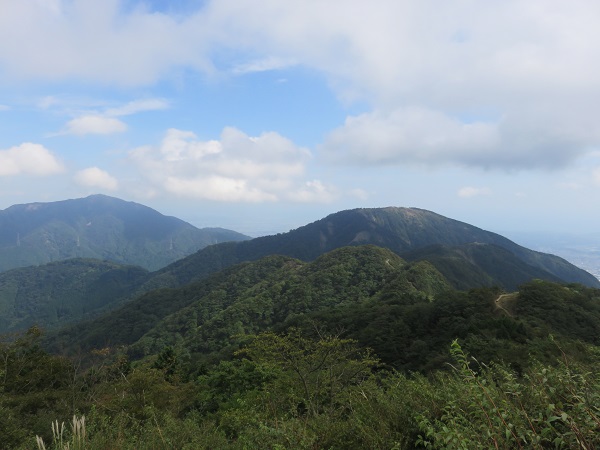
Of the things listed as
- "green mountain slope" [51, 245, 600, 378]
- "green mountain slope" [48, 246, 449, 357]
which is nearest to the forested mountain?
"green mountain slope" [51, 245, 600, 378]

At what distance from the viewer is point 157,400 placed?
19.7 metres

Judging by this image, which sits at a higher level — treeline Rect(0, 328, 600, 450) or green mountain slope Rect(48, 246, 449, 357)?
treeline Rect(0, 328, 600, 450)

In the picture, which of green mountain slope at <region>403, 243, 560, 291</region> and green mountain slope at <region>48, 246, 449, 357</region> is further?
green mountain slope at <region>403, 243, 560, 291</region>

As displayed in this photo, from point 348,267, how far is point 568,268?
155 m

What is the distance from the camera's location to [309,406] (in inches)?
381

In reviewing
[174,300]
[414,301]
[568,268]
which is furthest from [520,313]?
[568,268]

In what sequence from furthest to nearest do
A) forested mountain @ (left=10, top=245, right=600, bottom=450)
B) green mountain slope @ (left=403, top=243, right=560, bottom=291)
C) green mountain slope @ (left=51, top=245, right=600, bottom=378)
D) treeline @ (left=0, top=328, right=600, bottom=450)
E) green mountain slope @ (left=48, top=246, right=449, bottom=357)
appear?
1. green mountain slope @ (left=403, top=243, right=560, bottom=291)
2. green mountain slope @ (left=48, top=246, right=449, bottom=357)
3. green mountain slope @ (left=51, top=245, right=600, bottom=378)
4. forested mountain @ (left=10, top=245, right=600, bottom=450)
5. treeline @ (left=0, top=328, right=600, bottom=450)

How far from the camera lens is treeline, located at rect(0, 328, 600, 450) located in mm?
3908

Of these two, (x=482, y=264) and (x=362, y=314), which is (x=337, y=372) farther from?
(x=482, y=264)

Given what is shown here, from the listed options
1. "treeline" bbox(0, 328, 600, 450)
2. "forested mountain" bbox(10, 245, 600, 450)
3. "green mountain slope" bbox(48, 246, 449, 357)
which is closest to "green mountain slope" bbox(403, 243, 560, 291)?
"green mountain slope" bbox(48, 246, 449, 357)

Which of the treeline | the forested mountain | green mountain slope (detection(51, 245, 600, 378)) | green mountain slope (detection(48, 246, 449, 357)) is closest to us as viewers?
the treeline

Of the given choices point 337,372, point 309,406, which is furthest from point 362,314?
point 309,406

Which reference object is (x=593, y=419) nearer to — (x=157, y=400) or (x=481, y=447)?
(x=481, y=447)

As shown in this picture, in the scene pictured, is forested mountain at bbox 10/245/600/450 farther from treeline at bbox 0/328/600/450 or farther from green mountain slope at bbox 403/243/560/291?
green mountain slope at bbox 403/243/560/291
